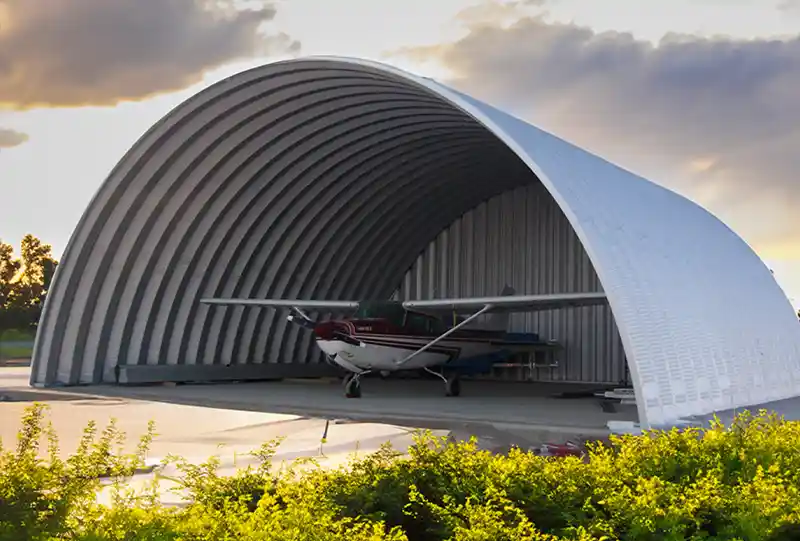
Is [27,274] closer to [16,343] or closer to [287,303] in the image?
[16,343]

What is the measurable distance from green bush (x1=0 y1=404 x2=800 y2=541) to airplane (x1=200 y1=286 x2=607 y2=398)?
9990mm

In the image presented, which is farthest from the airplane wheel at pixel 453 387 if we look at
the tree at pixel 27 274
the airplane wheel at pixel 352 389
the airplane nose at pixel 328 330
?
the tree at pixel 27 274

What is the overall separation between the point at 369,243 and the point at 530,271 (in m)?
4.95

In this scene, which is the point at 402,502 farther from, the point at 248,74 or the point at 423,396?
the point at 423,396

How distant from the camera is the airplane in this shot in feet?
57.5

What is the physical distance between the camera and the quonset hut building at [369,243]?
13.2 metres

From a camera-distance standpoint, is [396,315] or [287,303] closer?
[396,315]

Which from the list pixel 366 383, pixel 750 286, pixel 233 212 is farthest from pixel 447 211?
pixel 750 286

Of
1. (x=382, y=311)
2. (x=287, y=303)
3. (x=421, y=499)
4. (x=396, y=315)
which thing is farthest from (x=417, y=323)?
(x=421, y=499)

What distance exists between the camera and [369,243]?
23.7m

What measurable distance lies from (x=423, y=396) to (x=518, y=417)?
17.5 ft

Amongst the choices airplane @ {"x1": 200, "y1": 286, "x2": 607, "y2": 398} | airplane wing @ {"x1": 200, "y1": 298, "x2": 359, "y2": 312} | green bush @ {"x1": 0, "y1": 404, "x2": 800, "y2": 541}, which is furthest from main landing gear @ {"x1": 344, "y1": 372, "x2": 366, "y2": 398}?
green bush @ {"x1": 0, "y1": 404, "x2": 800, "y2": 541}

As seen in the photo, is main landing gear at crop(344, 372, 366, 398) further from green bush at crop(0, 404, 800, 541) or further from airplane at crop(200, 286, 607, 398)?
green bush at crop(0, 404, 800, 541)

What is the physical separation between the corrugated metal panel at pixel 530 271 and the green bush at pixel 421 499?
17330 mm
